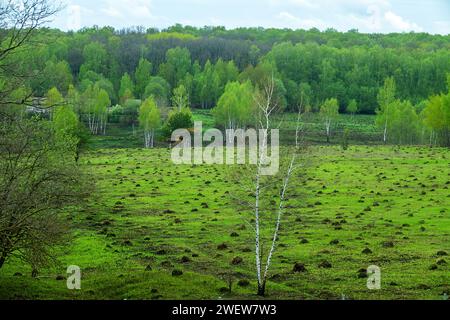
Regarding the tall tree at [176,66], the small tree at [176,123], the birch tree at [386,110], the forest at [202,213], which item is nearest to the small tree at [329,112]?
the birch tree at [386,110]

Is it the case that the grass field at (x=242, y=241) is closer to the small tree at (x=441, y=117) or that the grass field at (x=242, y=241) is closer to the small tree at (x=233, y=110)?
the small tree at (x=441, y=117)

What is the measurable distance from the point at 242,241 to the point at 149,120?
251 feet

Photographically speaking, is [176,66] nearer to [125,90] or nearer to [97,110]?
[125,90]

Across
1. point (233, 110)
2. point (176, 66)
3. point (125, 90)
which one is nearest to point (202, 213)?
point (233, 110)

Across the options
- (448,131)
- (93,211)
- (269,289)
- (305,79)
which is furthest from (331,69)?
(269,289)

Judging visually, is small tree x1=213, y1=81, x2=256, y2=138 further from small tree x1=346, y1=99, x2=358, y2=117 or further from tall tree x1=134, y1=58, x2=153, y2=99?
tall tree x1=134, y1=58, x2=153, y2=99

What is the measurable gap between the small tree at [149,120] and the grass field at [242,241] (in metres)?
49.2

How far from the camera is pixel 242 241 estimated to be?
112ft

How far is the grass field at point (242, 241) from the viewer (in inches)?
974

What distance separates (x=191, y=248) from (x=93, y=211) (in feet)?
45.5

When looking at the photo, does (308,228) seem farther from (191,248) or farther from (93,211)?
(93,211)
